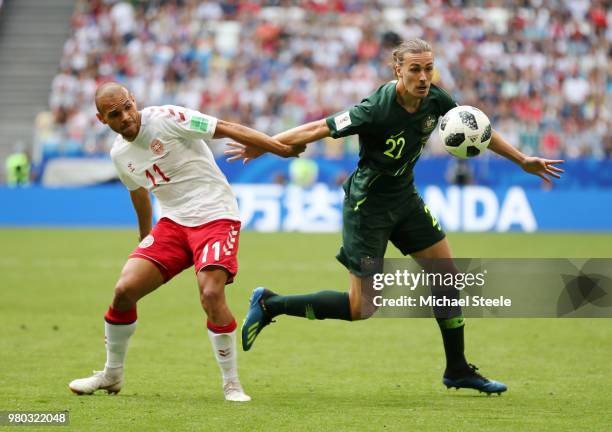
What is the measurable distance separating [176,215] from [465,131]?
A: 1992mm

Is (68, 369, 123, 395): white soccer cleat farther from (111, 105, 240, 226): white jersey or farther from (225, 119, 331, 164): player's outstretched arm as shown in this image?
(225, 119, 331, 164): player's outstretched arm

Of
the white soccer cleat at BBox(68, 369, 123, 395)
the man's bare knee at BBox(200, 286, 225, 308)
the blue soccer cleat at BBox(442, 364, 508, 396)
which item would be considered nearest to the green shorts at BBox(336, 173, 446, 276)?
the blue soccer cleat at BBox(442, 364, 508, 396)

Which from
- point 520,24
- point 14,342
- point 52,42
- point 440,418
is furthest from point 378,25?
point 440,418

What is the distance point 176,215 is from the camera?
23.9ft

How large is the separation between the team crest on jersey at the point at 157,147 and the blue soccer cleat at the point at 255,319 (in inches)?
48.7

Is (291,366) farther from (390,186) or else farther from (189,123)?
(189,123)

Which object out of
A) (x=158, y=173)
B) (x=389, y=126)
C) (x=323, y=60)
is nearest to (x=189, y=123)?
(x=158, y=173)

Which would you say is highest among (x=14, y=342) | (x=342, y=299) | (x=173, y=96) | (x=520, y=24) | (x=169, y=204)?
(x=520, y=24)

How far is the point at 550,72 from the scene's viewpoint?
2784 centimetres

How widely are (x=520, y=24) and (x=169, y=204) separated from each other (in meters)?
23.0

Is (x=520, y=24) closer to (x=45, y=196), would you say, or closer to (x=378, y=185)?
(x=45, y=196)

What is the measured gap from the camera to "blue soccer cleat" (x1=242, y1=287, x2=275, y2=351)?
298 inches

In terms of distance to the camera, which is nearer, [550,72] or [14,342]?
[14,342]

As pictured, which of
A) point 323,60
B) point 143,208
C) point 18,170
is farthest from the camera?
point 323,60
